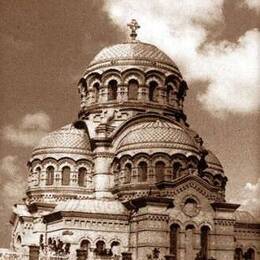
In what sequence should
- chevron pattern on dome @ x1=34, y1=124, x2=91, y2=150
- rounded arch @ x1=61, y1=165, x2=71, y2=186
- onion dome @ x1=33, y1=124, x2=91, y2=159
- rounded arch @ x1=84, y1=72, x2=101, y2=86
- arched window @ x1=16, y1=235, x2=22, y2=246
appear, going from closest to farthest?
rounded arch @ x1=61, y1=165, x2=71, y2=186
arched window @ x1=16, y1=235, x2=22, y2=246
onion dome @ x1=33, y1=124, x2=91, y2=159
chevron pattern on dome @ x1=34, y1=124, x2=91, y2=150
rounded arch @ x1=84, y1=72, x2=101, y2=86

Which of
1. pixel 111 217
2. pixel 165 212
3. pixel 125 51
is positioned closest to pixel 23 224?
pixel 111 217

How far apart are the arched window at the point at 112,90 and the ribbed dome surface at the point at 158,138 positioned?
12.9 feet

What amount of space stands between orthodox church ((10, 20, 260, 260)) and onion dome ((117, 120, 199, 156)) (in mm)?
58

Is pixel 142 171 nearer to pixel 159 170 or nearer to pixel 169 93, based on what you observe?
pixel 159 170

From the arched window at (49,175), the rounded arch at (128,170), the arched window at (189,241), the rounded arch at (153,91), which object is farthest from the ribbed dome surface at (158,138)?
the arched window at (189,241)

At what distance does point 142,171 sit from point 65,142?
5.42 m

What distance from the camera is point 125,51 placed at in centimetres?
4019

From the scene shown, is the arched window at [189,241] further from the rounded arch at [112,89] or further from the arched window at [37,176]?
the rounded arch at [112,89]

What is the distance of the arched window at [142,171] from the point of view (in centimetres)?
3450

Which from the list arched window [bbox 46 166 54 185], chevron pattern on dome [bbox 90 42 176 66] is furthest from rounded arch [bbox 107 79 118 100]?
arched window [bbox 46 166 54 185]

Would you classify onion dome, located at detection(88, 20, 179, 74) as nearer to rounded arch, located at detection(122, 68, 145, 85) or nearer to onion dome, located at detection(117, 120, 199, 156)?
rounded arch, located at detection(122, 68, 145, 85)

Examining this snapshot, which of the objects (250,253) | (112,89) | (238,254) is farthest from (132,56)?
(250,253)

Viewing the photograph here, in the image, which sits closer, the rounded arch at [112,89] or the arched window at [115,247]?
the arched window at [115,247]

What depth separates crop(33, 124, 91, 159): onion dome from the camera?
37.6 metres
